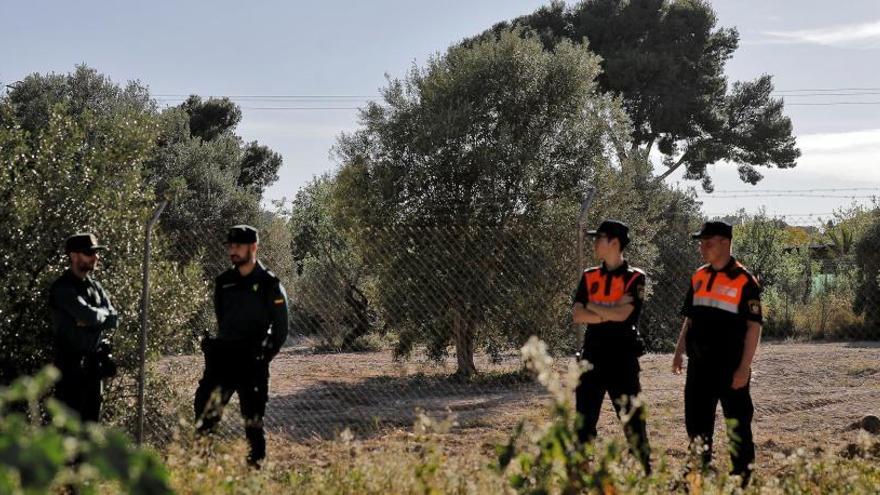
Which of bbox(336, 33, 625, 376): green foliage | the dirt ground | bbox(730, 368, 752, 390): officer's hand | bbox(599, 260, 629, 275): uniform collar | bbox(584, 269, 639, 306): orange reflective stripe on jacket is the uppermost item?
bbox(336, 33, 625, 376): green foliage

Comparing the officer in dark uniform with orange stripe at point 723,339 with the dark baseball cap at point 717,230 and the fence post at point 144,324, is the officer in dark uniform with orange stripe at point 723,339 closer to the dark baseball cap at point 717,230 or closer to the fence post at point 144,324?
the dark baseball cap at point 717,230

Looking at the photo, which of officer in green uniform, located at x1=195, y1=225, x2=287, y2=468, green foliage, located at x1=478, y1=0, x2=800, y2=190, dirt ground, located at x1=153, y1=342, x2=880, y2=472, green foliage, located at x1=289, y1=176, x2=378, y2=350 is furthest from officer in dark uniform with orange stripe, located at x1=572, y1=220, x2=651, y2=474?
green foliage, located at x1=478, y1=0, x2=800, y2=190

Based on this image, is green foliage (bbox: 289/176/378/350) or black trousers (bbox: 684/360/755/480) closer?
black trousers (bbox: 684/360/755/480)

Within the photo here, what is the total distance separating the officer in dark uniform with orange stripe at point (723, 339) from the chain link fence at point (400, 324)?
2296mm

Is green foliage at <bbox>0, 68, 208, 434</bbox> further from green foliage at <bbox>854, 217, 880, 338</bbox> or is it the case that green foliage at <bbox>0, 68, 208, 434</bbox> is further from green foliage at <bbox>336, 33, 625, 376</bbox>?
green foliage at <bbox>854, 217, 880, 338</bbox>

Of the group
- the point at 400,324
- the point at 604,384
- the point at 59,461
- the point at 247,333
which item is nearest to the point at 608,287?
the point at 604,384

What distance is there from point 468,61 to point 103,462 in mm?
13648

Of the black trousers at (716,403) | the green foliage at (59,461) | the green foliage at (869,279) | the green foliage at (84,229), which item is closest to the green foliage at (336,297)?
the green foliage at (84,229)

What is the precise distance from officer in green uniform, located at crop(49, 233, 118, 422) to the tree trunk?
619 cm

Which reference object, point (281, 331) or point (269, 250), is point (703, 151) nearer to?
point (269, 250)

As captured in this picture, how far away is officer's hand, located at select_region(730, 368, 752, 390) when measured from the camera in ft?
20.5

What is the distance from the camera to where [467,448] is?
28.5 ft

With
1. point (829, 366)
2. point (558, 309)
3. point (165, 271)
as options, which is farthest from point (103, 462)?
point (829, 366)

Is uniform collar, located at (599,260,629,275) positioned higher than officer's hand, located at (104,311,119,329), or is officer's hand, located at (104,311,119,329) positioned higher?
uniform collar, located at (599,260,629,275)
